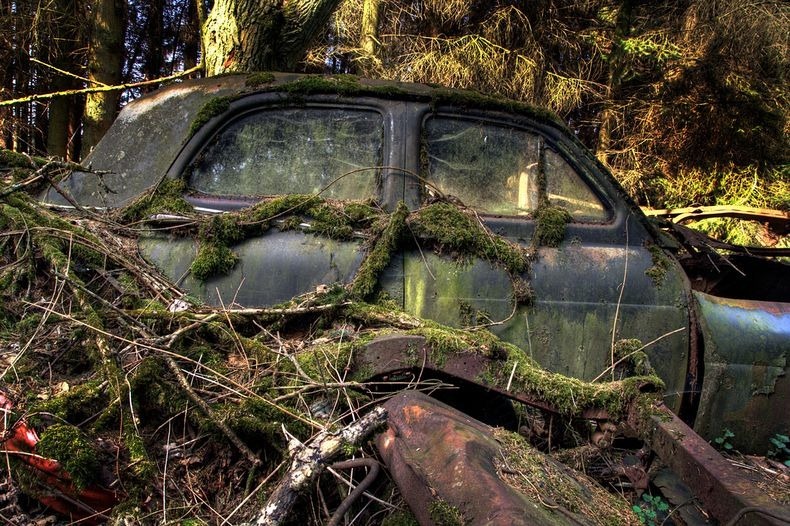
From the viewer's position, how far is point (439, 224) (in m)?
2.77

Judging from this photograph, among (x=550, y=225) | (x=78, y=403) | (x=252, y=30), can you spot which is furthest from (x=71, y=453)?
(x=252, y=30)

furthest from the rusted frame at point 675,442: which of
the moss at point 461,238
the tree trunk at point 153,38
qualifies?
the tree trunk at point 153,38

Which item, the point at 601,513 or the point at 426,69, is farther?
the point at 426,69

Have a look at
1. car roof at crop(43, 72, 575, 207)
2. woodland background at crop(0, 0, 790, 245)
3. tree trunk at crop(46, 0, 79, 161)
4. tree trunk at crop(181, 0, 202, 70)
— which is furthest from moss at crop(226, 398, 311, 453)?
tree trunk at crop(181, 0, 202, 70)

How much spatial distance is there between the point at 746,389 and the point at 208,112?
2.98 metres

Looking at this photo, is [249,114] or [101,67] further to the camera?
[101,67]

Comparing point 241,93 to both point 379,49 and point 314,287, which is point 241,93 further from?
point 379,49

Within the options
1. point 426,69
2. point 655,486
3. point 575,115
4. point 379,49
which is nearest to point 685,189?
point 575,115

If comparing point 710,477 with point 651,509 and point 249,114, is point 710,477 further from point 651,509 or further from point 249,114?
point 249,114

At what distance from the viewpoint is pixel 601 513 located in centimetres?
164

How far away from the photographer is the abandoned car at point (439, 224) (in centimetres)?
269

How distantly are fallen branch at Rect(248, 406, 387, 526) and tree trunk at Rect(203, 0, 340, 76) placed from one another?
422cm

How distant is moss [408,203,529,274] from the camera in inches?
109

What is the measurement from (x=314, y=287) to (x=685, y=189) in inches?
356
